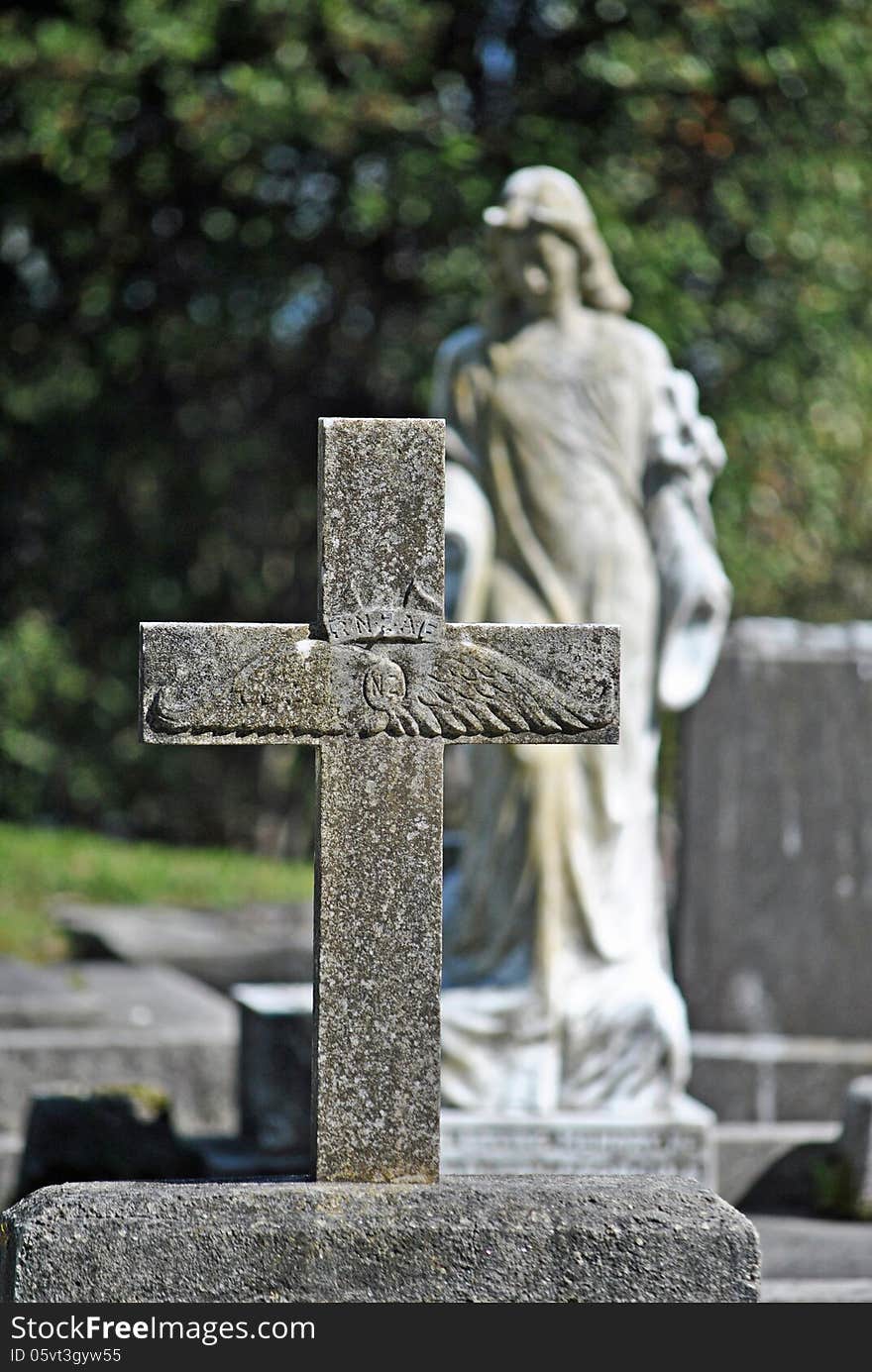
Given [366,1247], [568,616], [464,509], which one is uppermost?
[464,509]

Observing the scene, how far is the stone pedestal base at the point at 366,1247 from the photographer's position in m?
3.64

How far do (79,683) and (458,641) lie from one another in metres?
13.2

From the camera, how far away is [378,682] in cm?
395

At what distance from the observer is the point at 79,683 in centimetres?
1694

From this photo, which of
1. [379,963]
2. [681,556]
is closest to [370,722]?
[379,963]

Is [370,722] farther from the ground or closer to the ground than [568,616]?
closer to the ground

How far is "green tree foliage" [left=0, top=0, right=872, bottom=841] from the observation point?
14.1 m

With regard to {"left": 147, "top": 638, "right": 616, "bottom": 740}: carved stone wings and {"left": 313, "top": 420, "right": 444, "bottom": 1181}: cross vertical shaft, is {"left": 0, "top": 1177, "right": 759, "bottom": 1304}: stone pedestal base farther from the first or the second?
{"left": 147, "top": 638, "right": 616, "bottom": 740}: carved stone wings

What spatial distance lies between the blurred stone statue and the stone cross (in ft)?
9.02

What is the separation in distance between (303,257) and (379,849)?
1232 cm

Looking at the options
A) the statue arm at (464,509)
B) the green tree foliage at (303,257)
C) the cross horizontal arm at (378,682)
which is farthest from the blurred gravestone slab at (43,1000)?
the green tree foliage at (303,257)

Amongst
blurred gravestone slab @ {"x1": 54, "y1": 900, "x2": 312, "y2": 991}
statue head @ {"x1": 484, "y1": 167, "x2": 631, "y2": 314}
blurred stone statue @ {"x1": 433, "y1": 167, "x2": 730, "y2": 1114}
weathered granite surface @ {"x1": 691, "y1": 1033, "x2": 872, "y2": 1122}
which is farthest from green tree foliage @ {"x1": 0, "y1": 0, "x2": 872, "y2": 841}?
blurred stone statue @ {"x1": 433, "y1": 167, "x2": 730, "y2": 1114}

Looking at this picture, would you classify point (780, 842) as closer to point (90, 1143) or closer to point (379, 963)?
point (90, 1143)

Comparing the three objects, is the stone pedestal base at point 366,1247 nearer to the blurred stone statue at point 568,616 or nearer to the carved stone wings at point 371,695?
the carved stone wings at point 371,695
